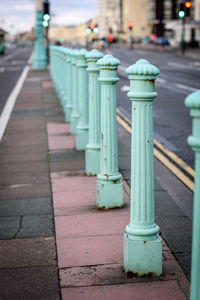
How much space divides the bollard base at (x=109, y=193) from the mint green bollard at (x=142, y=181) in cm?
156

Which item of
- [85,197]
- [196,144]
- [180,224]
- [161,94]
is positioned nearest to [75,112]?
[85,197]

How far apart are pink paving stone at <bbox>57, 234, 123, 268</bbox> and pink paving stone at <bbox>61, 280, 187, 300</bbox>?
45 centimetres

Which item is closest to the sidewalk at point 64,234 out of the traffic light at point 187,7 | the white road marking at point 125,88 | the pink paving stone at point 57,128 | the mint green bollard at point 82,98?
the mint green bollard at point 82,98

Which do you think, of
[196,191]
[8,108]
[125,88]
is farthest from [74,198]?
[125,88]

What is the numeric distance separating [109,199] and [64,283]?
1.84 m

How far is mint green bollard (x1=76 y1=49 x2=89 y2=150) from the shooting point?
822 centimetres

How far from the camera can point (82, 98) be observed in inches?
328

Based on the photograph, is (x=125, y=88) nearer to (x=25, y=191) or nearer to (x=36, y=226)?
(x=25, y=191)

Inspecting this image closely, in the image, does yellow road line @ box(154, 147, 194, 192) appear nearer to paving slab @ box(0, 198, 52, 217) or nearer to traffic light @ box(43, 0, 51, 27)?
paving slab @ box(0, 198, 52, 217)

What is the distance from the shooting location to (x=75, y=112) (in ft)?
33.7

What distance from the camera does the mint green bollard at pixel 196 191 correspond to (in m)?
2.70

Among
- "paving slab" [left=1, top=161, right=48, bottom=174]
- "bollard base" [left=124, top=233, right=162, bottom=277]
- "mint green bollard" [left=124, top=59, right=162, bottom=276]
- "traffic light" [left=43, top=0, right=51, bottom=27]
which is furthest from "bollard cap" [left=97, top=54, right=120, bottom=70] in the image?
"traffic light" [left=43, top=0, right=51, bottom=27]

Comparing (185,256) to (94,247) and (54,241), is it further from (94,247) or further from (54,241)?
(54,241)

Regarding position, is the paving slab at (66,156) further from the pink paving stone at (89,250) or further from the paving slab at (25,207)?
the pink paving stone at (89,250)
